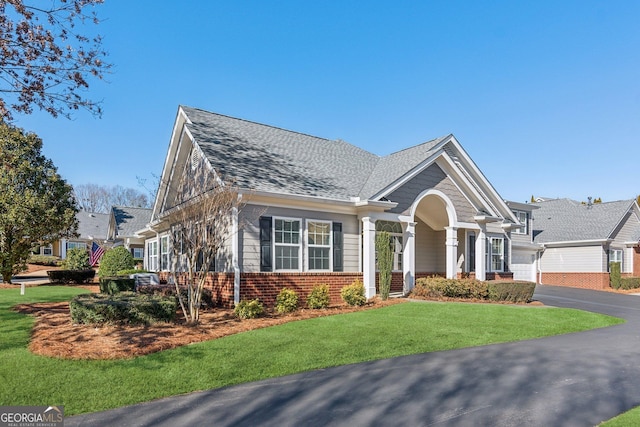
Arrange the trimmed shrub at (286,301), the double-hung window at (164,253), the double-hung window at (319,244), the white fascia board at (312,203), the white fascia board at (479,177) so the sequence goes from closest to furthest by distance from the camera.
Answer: the trimmed shrub at (286,301) → the white fascia board at (312,203) → the double-hung window at (319,244) → the white fascia board at (479,177) → the double-hung window at (164,253)

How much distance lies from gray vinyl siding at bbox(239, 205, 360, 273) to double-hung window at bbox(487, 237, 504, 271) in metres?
8.94

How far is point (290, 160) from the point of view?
17375 mm

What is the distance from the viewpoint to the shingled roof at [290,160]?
14.8m

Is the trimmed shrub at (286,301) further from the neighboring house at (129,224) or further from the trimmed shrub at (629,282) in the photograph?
the trimmed shrub at (629,282)

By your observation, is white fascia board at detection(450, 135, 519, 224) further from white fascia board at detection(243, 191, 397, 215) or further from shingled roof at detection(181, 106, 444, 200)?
white fascia board at detection(243, 191, 397, 215)

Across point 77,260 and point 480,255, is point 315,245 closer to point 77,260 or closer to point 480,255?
point 480,255

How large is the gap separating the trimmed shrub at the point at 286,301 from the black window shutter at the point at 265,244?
1.13m

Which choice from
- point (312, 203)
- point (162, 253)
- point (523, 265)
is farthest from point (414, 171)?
point (523, 265)

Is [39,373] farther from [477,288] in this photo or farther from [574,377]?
[477,288]

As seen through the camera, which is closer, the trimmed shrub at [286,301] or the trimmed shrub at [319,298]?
the trimmed shrub at [286,301]

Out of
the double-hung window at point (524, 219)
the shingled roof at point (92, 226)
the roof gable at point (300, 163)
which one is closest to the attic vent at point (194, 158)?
the roof gable at point (300, 163)

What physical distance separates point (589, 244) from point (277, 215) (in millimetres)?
24762

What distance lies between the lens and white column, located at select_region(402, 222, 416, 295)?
56.2ft

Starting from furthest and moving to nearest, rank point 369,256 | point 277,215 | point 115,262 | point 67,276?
point 67,276, point 115,262, point 369,256, point 277,215
